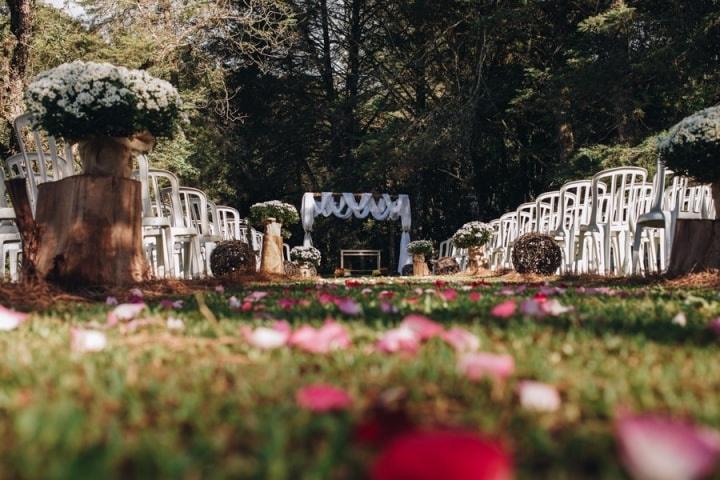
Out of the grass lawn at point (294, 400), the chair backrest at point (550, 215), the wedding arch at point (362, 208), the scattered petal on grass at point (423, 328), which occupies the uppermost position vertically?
the wedding arch at point (362, 208)

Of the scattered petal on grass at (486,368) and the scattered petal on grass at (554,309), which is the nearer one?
the scattered petal on grass at (486,368)

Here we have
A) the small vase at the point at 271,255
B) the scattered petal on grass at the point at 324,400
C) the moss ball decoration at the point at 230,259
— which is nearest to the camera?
the scattered petal on grass at the point at 324,400

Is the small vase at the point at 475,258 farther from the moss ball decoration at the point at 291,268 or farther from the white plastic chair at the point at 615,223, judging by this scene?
the white plastic chair at the point at 615,223

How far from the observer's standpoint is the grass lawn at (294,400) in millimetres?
664

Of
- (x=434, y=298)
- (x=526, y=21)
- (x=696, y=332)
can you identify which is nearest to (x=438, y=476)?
(x=696, y=332)

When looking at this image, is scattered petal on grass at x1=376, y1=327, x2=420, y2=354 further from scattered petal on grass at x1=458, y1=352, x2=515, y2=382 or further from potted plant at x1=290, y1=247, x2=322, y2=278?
potted plant at x1=290, y1=247, x2=322, y2=278

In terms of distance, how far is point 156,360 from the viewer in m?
1.26

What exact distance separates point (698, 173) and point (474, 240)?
5.96m

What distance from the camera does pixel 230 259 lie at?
22.4 ft

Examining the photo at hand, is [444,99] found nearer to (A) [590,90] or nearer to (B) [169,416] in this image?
(A) [590,90]

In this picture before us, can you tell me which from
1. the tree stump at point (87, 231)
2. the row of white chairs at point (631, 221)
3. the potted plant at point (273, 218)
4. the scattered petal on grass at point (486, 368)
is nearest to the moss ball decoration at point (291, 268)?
the potted plant at point (273, 218)

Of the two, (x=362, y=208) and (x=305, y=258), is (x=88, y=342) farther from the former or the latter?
(x=362, y=208)

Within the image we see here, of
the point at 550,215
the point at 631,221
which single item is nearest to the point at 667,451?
the point at 631,221

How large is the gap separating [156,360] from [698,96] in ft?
43.5
